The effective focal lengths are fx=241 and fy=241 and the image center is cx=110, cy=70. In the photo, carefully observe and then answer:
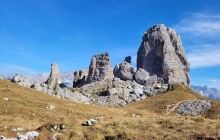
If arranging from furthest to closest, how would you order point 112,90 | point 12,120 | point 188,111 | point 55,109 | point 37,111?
1. point 112,90
2. point 188,111
3. point 55,109
4. point 37,111
5. point 12,120

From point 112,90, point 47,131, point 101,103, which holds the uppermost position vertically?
point 112,90

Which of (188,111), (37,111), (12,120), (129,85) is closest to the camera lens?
(12,120)

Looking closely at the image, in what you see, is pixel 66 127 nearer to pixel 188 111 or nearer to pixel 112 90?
pixel 188 111

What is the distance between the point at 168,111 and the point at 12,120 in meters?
61.8

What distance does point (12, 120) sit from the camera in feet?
124

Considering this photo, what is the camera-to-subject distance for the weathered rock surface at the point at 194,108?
85.5m

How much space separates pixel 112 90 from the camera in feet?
495

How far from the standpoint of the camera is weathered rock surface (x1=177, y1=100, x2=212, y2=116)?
85494 mm

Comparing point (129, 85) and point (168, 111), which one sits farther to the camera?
point (129, 85)

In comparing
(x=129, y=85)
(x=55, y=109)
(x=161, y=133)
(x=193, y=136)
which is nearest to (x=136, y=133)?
(x=161, y=133)

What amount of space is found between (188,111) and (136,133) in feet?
227

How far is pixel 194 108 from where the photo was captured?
88750 millimetres

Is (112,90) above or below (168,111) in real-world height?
above

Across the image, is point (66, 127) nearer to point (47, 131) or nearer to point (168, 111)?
point (47, 131)
